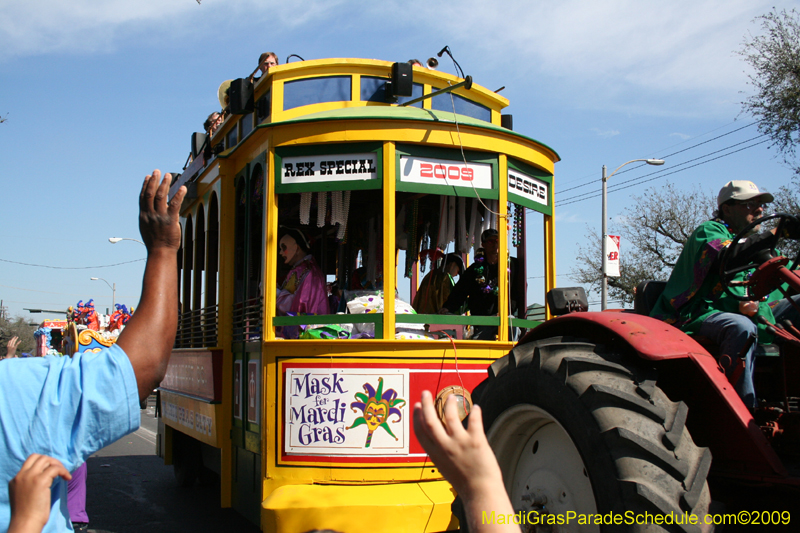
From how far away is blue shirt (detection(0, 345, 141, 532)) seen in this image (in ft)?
4.90

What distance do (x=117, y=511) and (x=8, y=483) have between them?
22.9 feet

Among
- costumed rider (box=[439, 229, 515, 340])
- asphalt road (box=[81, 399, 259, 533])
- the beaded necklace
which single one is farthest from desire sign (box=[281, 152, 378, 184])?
asphalt road (box=[81, 399, 259, 533])

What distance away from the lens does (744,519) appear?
2734mm

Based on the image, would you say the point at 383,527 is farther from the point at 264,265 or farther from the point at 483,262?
the point at 483,262

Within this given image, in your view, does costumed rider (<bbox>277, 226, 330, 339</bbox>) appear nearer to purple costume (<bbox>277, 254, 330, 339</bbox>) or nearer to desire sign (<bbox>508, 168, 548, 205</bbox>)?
purple costume (<bbox>277, 254, 330, 339</bbox>)

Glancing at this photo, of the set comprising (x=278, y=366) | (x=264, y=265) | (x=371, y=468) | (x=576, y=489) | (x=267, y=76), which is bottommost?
(x=371, y=468)

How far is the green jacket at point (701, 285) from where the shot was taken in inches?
133

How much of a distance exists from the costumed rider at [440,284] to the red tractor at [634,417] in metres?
3.65

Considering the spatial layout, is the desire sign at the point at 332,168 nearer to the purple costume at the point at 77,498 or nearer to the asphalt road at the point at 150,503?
the purple costume at the point at 77,498

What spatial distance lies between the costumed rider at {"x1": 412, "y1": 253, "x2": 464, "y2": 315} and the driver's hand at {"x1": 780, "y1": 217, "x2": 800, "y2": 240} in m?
4.14

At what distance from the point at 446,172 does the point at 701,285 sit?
2113mm

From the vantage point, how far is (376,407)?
463 centimetres

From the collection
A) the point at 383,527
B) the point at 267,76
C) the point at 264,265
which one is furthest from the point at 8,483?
the point at 267,76

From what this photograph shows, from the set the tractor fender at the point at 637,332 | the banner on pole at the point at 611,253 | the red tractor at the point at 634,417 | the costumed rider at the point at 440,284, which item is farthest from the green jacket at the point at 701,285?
the banner on pole at the point at 611,253
